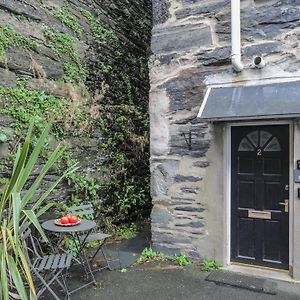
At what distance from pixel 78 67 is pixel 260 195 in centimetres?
335

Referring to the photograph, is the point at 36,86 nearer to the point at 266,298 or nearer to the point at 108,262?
Result: the point at 108,262

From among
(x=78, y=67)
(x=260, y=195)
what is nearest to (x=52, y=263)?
(x=260, y=195)

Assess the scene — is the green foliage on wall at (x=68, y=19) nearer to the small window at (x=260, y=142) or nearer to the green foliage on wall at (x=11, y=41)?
the green foliage on wall at (x=11, y=41)

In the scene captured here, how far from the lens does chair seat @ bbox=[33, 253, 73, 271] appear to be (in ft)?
10.4

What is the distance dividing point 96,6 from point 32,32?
1829 mm

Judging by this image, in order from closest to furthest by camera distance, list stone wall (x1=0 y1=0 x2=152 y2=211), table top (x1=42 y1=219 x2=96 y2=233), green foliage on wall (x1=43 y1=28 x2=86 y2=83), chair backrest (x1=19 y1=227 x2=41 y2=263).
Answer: chair backrest (x1=19 y1=227 x2=41 y2=263) → table top (x1=42 y1=219 x2=96 y2=233) → stone wall (x1=0 y1=0 x2=152 y2=211) → green foliage on wall (x1=43 y1=28 x2=86 y2=83)

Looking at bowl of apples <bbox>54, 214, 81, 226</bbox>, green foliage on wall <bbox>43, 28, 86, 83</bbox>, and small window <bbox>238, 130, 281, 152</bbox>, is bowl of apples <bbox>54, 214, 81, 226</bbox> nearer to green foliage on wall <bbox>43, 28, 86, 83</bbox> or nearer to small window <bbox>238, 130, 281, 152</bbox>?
small window <bbox>238, 130, 281, 152</bbox>

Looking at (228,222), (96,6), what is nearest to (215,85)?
(228,222)

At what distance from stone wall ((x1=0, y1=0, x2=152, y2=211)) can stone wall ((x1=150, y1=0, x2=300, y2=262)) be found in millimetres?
1256

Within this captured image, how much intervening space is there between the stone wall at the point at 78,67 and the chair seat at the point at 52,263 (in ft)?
3.95

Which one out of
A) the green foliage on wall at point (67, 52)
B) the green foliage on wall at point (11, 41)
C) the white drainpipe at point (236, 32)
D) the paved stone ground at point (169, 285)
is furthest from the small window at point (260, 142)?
the green foliage on wall at point (11, 41)

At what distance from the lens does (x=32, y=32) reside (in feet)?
14.6

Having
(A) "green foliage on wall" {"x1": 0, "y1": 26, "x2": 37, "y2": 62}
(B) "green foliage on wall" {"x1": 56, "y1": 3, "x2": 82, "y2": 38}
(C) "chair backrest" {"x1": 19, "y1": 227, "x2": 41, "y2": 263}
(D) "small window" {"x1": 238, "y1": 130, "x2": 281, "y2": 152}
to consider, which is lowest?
(C) "chair backrest" {"x1": 19, "y1": 227, "x2": 41, "y2": 263}

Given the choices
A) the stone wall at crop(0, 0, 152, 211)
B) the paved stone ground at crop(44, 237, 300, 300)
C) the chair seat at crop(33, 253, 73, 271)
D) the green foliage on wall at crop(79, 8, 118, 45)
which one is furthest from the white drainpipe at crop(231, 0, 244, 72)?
the chair seat at crop(33, 253, 73, 271)
